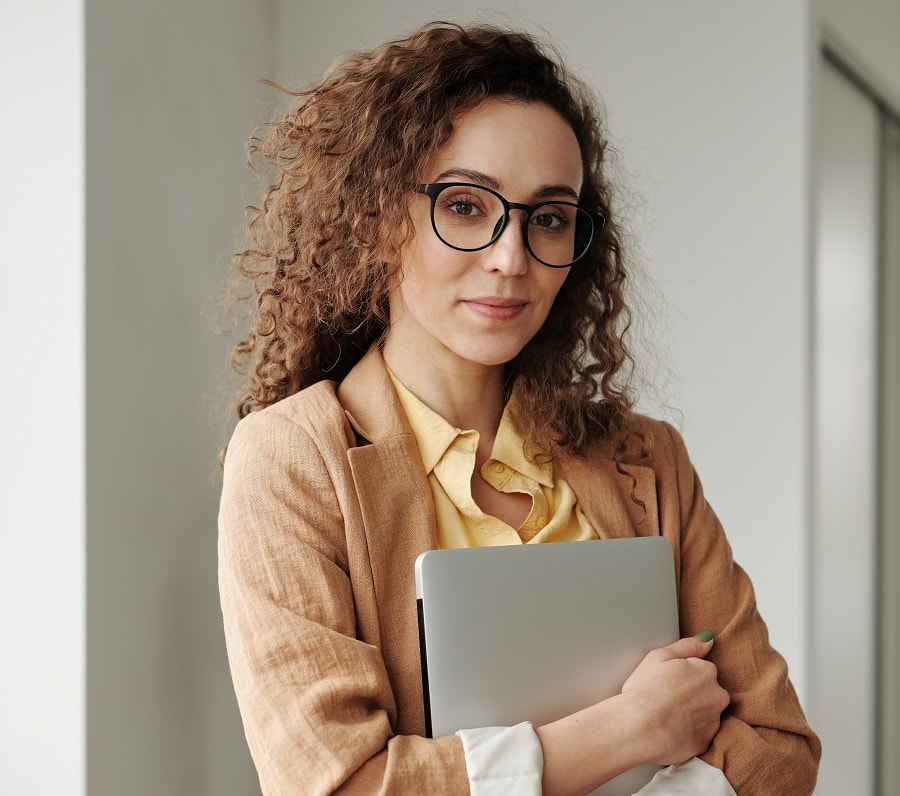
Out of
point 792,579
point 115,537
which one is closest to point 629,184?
point 792,579

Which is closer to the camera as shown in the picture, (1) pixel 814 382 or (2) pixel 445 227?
(2) pixel 445 227

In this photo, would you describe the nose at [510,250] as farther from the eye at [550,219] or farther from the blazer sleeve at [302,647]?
the blazer sleeve at [302,647]

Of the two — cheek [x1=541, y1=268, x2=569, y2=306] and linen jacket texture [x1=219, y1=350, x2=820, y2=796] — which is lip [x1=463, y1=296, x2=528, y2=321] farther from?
linen jacket texture [x1=219, y1=350, x2=820, y2=796]

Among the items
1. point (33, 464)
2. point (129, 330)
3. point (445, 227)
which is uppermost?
point (445, 227)

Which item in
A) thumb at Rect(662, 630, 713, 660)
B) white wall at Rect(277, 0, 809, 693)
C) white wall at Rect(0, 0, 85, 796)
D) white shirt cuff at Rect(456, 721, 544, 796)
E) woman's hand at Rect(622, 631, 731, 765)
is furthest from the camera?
white wall at Rect(277, 0, 809, 693)

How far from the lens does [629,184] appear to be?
9.20 ft

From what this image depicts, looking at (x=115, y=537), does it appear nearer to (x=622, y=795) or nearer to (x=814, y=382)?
(x=622, y=795)

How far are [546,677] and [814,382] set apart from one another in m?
1.82

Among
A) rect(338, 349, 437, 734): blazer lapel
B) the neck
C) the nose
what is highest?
the nose

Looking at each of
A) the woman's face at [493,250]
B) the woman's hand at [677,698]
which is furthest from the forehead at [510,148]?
the woman's hand at [677,698]

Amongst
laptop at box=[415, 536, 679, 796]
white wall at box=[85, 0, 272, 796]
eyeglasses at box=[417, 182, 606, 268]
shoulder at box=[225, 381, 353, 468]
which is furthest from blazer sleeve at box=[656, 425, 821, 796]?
white wall at box=[85, 0, 272, 796]

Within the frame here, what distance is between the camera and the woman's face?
52.8 inches

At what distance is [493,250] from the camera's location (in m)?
1.34

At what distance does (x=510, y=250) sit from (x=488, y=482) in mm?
324
